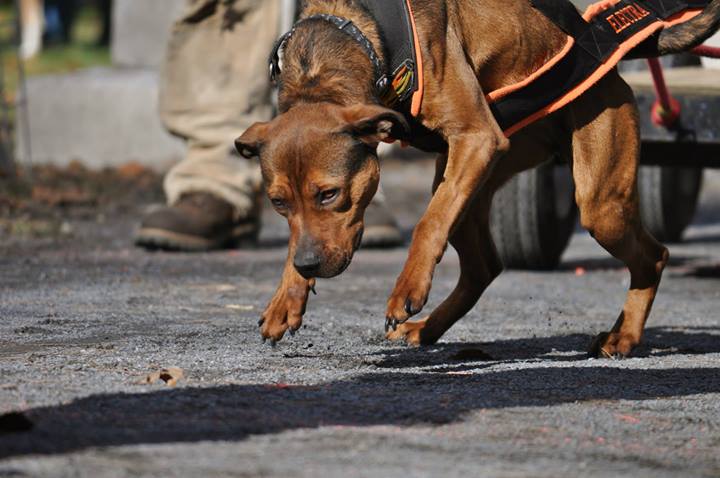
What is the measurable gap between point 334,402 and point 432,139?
3.85ft

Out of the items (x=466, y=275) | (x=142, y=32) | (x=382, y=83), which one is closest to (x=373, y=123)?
(x=382, y=83)

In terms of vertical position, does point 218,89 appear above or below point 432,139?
below

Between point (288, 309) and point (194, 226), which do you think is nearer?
point (288, 309)

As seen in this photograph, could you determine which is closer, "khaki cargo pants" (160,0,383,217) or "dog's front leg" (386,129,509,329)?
"dog's front leg" (386,129,509,329)

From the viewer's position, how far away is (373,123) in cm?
392

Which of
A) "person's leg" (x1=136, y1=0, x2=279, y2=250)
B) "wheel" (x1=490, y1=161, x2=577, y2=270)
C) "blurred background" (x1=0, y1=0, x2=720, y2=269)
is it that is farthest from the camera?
"person's leg" (x1=136, y1=0, x2=279, y2=250)

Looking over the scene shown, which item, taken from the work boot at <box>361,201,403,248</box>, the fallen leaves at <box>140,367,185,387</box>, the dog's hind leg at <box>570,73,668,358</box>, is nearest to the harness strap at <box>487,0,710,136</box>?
the dog's hind leg at <box>570,73,668,358</box>

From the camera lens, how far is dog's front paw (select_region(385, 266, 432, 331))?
3832 millimetres

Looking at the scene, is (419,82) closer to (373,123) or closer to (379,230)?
(373,123)

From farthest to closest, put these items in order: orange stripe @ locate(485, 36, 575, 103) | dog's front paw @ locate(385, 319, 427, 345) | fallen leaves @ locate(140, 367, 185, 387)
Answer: dog's front paw @ locate(385, 319, 427, 345)
orange stripe @ locate(485, 36, 575, 103)
fallen leaves @ locate(140, 367, 185, 387)

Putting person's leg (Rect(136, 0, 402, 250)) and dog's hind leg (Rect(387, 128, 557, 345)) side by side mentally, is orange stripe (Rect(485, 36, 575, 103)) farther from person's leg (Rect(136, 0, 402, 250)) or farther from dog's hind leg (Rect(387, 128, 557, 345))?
person's leg (Rect(136, 0, 402, 250))

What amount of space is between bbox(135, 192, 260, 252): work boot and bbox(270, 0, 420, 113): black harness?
315 centimetres

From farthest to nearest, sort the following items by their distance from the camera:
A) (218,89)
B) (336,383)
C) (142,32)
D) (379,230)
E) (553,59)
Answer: (142,32), (218,89), (379,230), (553,59), (336,383)

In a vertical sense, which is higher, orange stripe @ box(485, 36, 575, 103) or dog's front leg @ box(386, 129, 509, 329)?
orange stripe @ box(485, 36, 575, 103)
